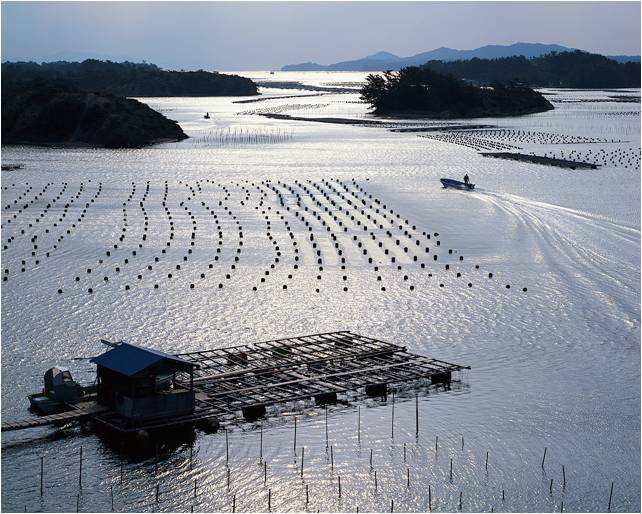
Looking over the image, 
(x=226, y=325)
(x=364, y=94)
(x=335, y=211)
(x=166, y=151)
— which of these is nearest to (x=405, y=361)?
(x=226, y=325)

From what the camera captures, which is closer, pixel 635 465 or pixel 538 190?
pixel 635 465

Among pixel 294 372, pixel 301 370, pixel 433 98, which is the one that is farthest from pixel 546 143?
pixel 294 372

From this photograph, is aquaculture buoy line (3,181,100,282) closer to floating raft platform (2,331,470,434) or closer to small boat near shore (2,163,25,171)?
floating raft platform (2,331,470,434)

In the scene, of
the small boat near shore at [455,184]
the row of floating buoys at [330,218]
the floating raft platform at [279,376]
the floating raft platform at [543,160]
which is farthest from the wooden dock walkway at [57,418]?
the floating raft platform at [543,160]

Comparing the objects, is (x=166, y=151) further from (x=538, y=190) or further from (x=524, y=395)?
(x=524, y=395)

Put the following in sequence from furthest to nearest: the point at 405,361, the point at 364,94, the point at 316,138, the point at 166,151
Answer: the point at 364,94 < the point at 316,138 < the point at 166,151 < the point at 405,361

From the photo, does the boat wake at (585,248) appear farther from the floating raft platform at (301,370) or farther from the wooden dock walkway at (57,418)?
the wooden dock walkway at (57,418)

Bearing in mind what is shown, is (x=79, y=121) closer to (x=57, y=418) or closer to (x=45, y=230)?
(x=45, y=230)
